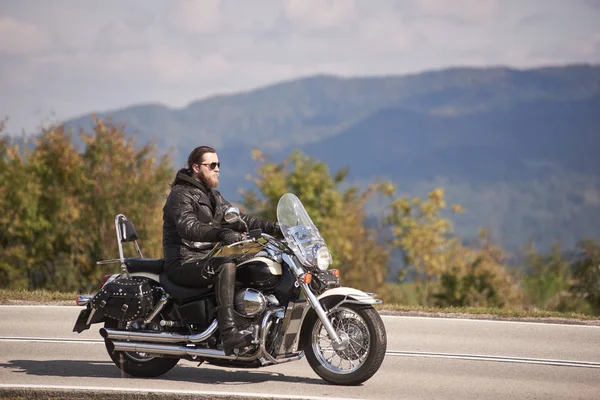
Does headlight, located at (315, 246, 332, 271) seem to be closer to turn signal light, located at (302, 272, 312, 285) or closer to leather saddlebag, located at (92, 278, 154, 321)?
turn signal light, located at (302, 272, 312, 285)

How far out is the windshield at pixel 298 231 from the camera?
24.9 ft

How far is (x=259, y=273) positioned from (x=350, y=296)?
79cm

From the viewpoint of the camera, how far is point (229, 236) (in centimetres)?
741

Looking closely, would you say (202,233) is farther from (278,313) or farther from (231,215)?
(278,313)

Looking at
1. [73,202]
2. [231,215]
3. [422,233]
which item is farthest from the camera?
[422,233]

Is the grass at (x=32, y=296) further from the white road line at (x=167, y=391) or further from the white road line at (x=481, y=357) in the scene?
the white road line at (x=167, y=391)

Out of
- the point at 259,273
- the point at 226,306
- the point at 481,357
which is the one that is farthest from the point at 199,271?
the point at 481,357

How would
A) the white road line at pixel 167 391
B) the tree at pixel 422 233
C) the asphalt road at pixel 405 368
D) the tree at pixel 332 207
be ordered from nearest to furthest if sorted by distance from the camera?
the white road line at pixel 167 391 < the asphalt road at pixel 405 368 < the tree at pixel 332 207 < the tree at pixel 422 233

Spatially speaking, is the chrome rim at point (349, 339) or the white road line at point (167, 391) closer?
the white road line at point (167, 391)

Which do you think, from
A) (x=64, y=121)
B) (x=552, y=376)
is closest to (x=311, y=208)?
(x=64, y=121)

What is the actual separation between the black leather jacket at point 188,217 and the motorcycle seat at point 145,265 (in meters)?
0.18

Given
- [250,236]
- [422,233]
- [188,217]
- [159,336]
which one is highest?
[188,217]

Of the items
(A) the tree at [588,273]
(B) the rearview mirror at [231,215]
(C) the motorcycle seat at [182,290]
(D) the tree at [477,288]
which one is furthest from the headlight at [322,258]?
(D) the tree at [477,288]

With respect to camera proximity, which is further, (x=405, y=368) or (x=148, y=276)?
(x=405, y=368)
